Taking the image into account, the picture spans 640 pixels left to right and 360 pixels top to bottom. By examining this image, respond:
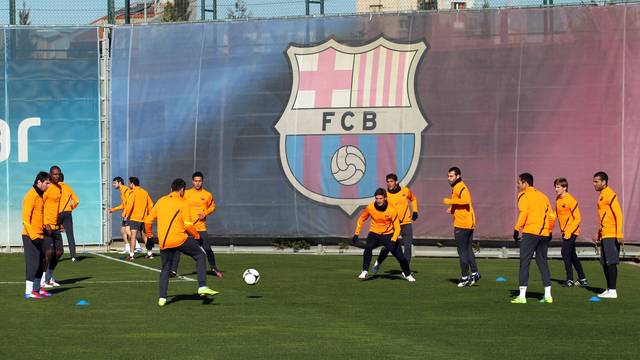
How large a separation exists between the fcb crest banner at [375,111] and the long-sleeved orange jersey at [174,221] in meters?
13.1

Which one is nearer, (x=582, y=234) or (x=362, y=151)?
(x=582, y=234)

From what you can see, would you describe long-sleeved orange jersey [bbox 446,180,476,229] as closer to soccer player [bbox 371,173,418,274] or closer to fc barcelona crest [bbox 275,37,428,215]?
soccer player [bbox 371,173,418,274]

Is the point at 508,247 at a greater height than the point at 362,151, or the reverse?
the point at 362,151

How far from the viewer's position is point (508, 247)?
3045cm

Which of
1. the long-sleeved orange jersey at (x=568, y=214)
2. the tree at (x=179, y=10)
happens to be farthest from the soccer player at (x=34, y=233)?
the tree at (x=179, y=10)

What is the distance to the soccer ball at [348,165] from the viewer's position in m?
31.0

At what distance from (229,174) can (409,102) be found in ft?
16.8

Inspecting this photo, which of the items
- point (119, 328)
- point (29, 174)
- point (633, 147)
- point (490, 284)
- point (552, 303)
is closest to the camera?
point (119, 328)

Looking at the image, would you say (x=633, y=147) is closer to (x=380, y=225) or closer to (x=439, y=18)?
(x=439, y=18)

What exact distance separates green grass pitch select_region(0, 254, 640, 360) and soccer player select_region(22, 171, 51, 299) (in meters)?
0.36

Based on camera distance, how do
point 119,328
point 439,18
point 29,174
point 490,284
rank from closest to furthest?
point 119,328 < point 490,284 < point 439,18 < point 29,174

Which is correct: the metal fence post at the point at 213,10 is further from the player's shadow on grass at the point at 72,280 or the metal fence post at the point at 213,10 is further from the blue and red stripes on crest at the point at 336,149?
the player's shadow on grass at the point at 72,280

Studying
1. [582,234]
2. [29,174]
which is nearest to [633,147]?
[582,234]

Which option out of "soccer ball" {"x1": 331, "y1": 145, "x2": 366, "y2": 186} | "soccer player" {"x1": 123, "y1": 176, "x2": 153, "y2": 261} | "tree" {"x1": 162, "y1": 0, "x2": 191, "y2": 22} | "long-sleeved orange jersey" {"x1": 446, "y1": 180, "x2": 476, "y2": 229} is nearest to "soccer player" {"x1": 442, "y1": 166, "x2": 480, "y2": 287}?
"long-sleeved orange jersey" {"x1": 446, "y1": 180, "x2": 476, "y2": 229}
